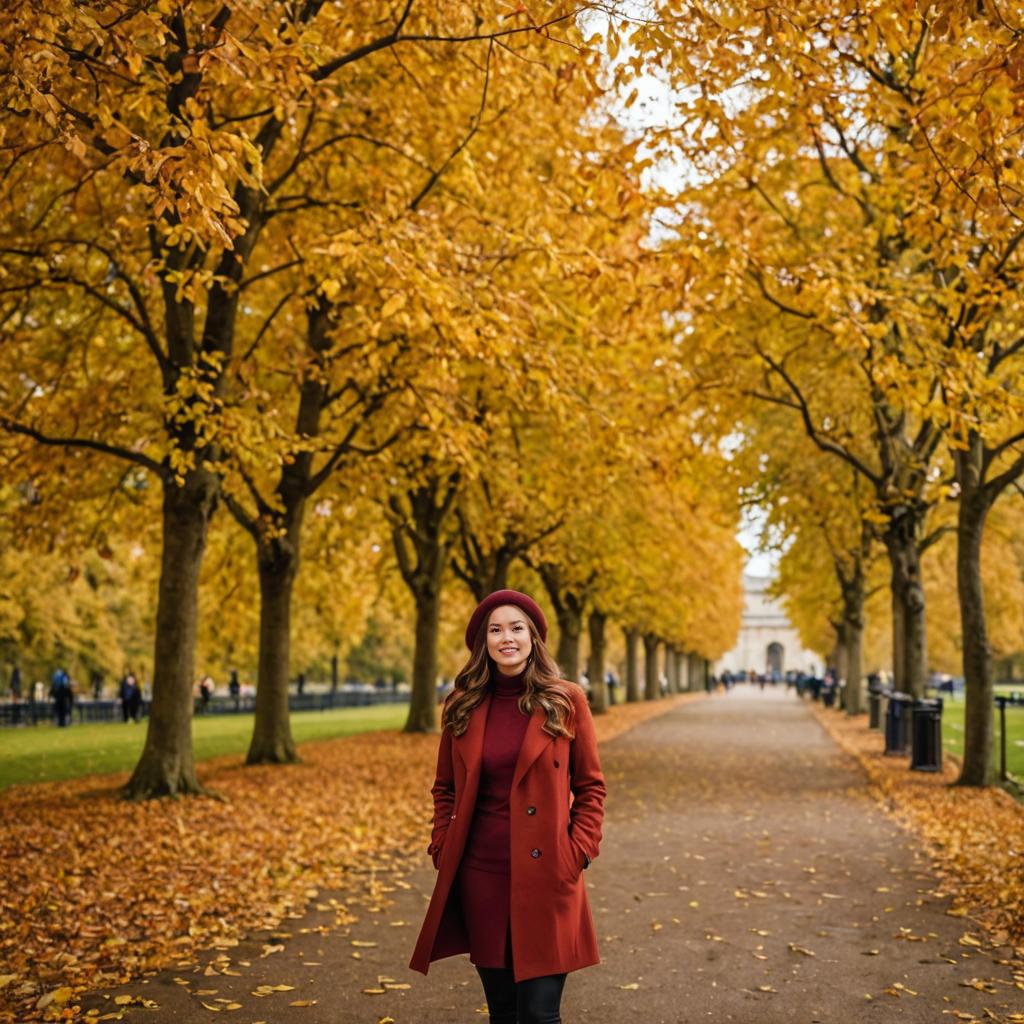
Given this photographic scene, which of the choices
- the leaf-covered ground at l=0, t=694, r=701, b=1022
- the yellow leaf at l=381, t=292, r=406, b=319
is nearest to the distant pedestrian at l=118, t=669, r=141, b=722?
the leaf-covered ground at l=0, t=694, r=701, b=1022

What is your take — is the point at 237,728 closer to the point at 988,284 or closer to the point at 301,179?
the point at 301,179

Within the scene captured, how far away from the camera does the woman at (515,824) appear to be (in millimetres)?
3848

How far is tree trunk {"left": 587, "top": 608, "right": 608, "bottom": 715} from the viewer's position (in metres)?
38.3

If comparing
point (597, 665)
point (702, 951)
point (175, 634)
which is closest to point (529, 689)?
point (702, 951)

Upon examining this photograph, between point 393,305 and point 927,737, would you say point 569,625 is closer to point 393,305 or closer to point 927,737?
point 927,737

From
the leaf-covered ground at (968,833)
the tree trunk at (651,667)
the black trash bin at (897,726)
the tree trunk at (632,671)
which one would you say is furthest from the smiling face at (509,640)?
the tree trunk at (651,667)

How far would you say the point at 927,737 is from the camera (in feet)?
56.2

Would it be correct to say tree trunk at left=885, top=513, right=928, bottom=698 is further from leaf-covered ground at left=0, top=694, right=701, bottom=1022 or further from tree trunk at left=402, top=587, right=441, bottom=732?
tree trunk at left=402, top=587, right=441, bottom=732

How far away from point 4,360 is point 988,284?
12257 millimetres

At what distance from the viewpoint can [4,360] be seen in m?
15.6

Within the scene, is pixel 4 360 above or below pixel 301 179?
below

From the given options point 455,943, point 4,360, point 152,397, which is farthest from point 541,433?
point 455,943

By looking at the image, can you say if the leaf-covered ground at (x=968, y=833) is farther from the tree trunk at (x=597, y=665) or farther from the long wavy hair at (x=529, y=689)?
the tree trunk at (x=597, y=665)

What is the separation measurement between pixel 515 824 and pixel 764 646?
459ft
